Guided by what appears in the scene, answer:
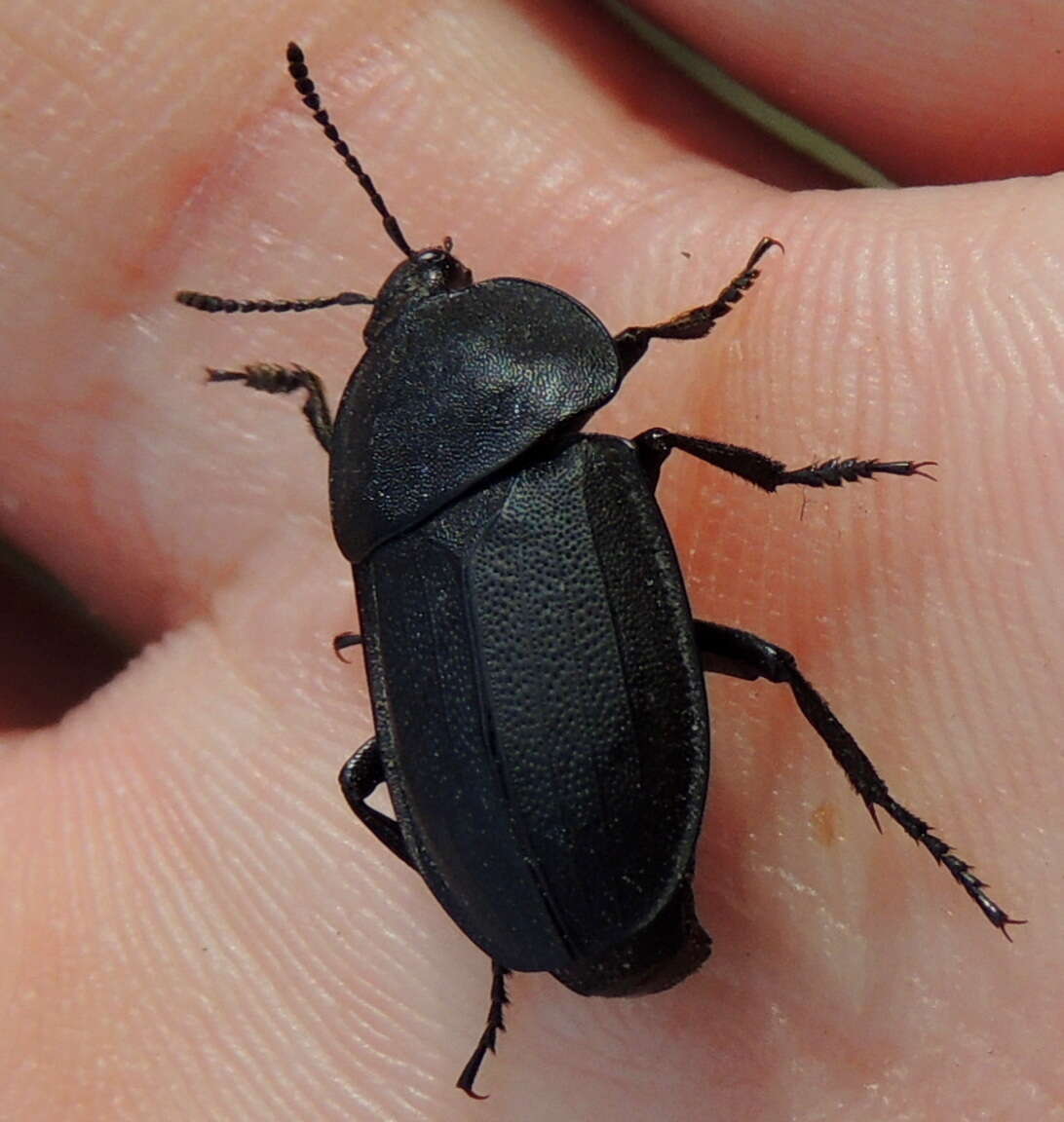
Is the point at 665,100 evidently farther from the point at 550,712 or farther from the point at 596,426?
the point at 550,712

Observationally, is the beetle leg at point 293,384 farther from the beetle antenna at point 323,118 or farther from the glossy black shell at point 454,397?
the beetle antenna at point 323,118

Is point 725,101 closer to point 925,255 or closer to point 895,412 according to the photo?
point 925,255

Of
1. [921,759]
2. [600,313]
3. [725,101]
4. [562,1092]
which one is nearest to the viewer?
[921,759]

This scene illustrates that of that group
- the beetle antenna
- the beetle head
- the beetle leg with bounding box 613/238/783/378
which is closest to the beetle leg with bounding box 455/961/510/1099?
the beetle leg with bounding box 613/238/783/378

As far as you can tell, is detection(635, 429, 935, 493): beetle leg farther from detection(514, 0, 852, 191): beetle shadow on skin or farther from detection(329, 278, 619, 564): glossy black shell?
detection(514, 0, 852, 191): beetle shadow on skin

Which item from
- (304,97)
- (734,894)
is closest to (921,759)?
(734,894)

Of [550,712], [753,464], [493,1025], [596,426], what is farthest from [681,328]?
[493,1025]

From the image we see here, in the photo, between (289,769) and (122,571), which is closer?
(289,769)
